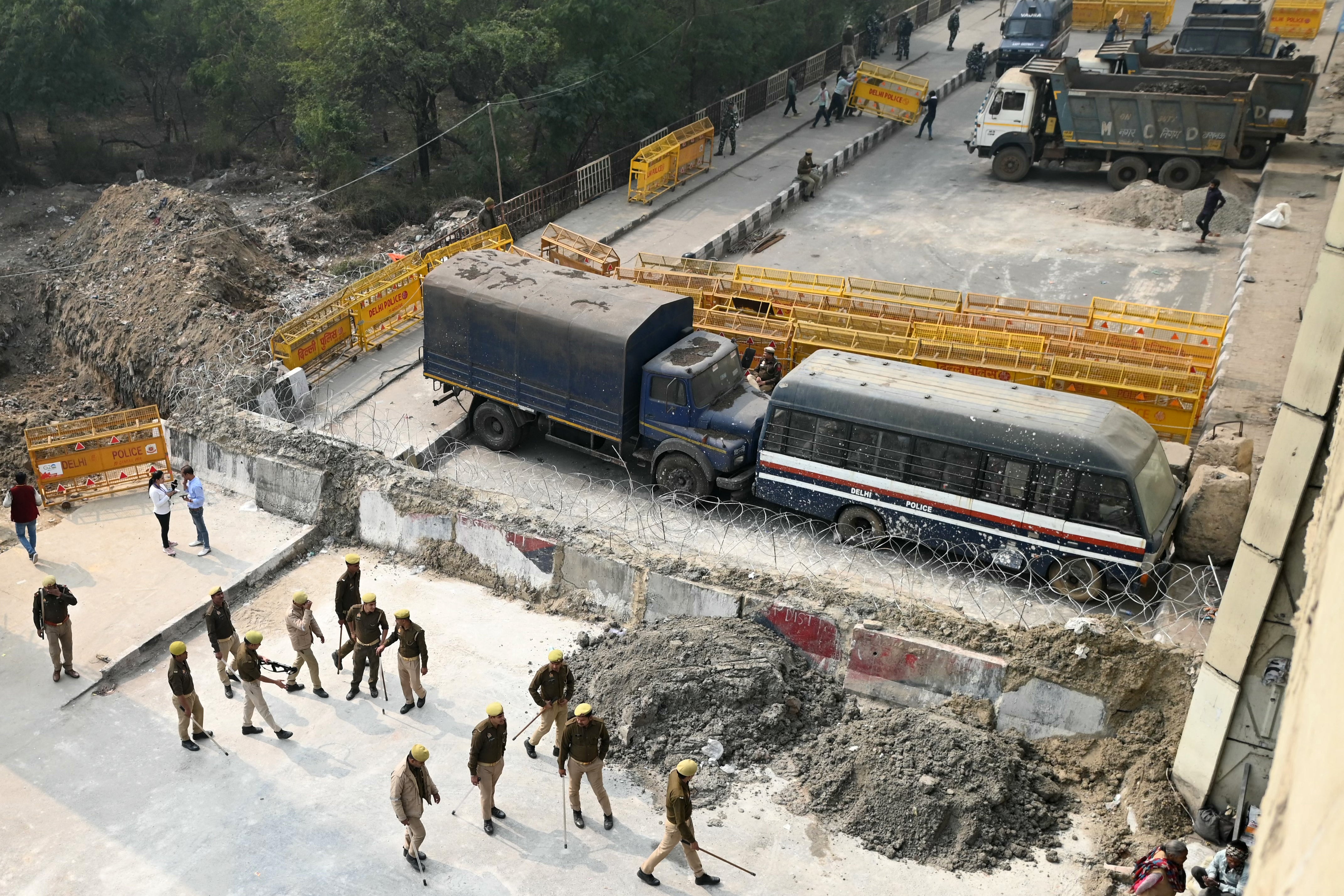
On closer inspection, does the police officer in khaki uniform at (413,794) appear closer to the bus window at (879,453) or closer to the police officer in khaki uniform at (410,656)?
the police officer in khaki uniform at (410,656)

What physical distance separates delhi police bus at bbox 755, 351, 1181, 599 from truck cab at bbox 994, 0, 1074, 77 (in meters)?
26.6

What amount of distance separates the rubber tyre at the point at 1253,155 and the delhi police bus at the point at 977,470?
17722 millimetres

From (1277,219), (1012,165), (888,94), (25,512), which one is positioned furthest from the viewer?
(888,94)

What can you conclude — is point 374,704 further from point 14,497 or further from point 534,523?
point 14,497

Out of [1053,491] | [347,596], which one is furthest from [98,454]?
[1053,491]

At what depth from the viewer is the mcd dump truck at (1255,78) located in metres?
27.2

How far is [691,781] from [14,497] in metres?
9.66

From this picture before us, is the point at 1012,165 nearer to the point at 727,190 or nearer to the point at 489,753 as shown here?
the point at 727,190

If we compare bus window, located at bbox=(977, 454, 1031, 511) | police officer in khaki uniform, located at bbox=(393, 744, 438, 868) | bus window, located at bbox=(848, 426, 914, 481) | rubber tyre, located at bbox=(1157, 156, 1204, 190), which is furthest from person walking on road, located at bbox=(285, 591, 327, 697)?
rubber tyre, located at bbox=(1157, 156, 1204, 190)

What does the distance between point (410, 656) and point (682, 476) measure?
5375 mm

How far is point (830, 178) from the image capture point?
30578mm

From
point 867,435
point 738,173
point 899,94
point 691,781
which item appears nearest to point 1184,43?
point 899,94

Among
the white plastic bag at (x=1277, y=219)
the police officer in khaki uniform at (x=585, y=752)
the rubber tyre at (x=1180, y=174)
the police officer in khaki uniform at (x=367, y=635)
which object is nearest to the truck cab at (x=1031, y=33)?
the rubber tyre at (x=1180, y=174)

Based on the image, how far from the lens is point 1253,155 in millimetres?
28266
